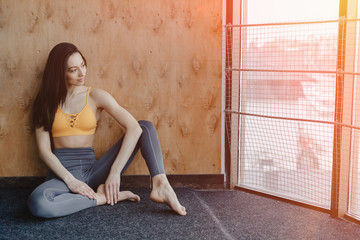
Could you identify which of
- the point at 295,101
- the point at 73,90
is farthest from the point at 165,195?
the point at 295,101

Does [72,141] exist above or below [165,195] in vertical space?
above

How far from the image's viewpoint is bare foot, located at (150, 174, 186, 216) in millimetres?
2232

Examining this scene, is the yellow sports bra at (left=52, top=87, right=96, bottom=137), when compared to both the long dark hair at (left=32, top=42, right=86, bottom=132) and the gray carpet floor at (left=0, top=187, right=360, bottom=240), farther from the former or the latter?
the gray carpet floor at (left=0, top=187, right=360, bottom=240)

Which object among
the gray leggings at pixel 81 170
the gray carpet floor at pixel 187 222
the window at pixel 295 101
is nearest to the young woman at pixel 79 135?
the gray leggings at pixel 81 170

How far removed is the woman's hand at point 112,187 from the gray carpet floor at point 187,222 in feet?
0.19

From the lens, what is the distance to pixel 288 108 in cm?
254

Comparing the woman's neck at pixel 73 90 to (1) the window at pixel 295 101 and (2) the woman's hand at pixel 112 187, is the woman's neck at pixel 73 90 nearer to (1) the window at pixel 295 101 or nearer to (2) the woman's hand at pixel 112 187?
(2) the woman's hand at pixel 112 187

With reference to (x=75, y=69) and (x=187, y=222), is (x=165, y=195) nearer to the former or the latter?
(x=187, y=222)

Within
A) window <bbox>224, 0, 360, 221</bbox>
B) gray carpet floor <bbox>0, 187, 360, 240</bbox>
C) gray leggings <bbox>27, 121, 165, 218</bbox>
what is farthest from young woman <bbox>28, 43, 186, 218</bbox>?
window <bbox>224, 0, 360, 221</bbox>

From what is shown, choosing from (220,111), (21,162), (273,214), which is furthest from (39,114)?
(273,214)

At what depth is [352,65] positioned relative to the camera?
86.8 inches

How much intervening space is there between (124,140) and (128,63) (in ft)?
2.12

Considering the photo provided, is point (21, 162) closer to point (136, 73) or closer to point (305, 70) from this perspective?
point (136, 73)

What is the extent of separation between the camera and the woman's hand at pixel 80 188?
7.57 feet
